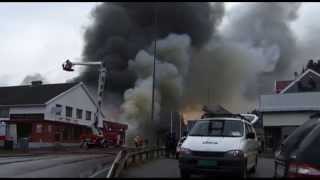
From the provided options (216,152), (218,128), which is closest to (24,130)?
(218,128)

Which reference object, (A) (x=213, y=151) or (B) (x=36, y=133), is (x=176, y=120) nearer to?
(B) (x=36, y=133)

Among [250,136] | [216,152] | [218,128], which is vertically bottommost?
[216,152]

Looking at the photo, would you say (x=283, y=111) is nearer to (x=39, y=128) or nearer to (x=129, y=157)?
(x=39, y=128)

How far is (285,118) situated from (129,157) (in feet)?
89.8

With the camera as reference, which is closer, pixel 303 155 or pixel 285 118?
pixel 303 155

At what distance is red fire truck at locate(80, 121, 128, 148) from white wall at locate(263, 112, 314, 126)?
12.6m

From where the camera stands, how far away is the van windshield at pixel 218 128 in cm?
1416

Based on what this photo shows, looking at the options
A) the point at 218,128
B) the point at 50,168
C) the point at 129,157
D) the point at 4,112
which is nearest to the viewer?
the point at 218,128

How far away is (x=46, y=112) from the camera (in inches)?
2191

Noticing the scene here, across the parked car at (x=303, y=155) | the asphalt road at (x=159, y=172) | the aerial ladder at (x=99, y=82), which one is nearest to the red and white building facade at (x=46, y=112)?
the aerial ladder at (x=99, y=82)

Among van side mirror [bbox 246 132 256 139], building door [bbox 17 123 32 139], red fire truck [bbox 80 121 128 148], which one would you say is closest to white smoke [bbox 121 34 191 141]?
red fire truck [bbox 80 121 128 148]

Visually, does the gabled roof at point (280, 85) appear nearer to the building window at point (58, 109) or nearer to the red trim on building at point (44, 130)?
the building window at point (58, 109)

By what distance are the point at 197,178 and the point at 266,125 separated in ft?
103

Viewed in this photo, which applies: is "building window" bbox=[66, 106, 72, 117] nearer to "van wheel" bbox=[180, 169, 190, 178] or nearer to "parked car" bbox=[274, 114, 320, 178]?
"van wheel" bbox=[180, 169, 190, 178]
